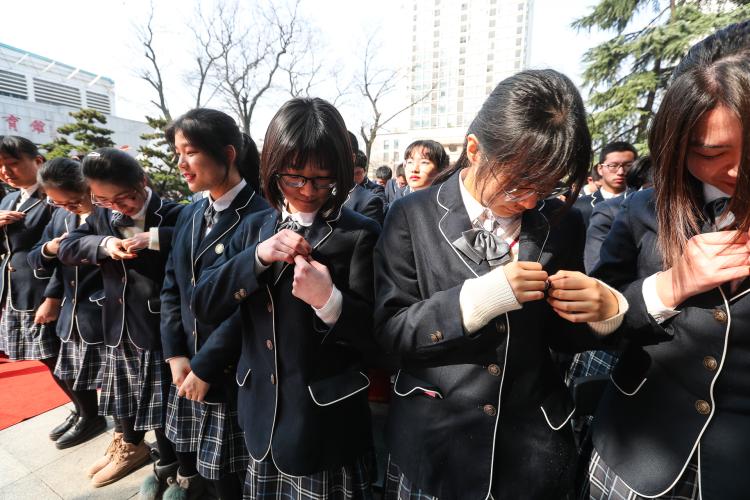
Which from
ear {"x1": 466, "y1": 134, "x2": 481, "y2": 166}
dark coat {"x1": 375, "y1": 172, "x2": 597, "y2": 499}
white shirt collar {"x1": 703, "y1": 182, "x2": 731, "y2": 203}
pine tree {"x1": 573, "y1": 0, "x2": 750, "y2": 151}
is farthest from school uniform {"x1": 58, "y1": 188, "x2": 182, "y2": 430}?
pine tree {"x1": 573, "y1": 0, "x2": 750, "y2": 151}

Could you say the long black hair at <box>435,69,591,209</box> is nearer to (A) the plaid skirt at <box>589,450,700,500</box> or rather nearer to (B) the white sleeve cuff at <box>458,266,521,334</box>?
(B) the white sleeve cuff at <box>458,266,521,334</box>

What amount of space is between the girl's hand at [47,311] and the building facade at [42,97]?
23.4 metres

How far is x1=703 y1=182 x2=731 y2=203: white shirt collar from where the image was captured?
3.50 ft

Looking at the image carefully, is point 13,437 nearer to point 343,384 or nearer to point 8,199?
point 8,199

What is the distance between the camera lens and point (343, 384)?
1371 millimetres

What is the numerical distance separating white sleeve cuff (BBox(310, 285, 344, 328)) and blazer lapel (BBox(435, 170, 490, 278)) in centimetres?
41

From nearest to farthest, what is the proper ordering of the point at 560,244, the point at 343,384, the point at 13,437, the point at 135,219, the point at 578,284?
the point at 578,284
the point at 560,244
the point at 343,384
the point at 135,219
the point at 13,437

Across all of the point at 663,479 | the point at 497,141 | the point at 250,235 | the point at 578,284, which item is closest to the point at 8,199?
the point at 250,235

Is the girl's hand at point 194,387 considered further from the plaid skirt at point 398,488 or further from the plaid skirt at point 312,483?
the plaid skirt at point 398,488

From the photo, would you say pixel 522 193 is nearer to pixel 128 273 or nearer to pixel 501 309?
pixel 501 309

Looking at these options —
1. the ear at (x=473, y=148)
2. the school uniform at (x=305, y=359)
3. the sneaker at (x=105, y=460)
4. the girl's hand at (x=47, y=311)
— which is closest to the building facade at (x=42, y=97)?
the girl's hand at (x=47, y=311)

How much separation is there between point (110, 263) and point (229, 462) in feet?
4.75

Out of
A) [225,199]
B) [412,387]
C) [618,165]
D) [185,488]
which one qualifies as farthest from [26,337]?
[618,165]

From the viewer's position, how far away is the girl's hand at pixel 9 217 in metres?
2.93
